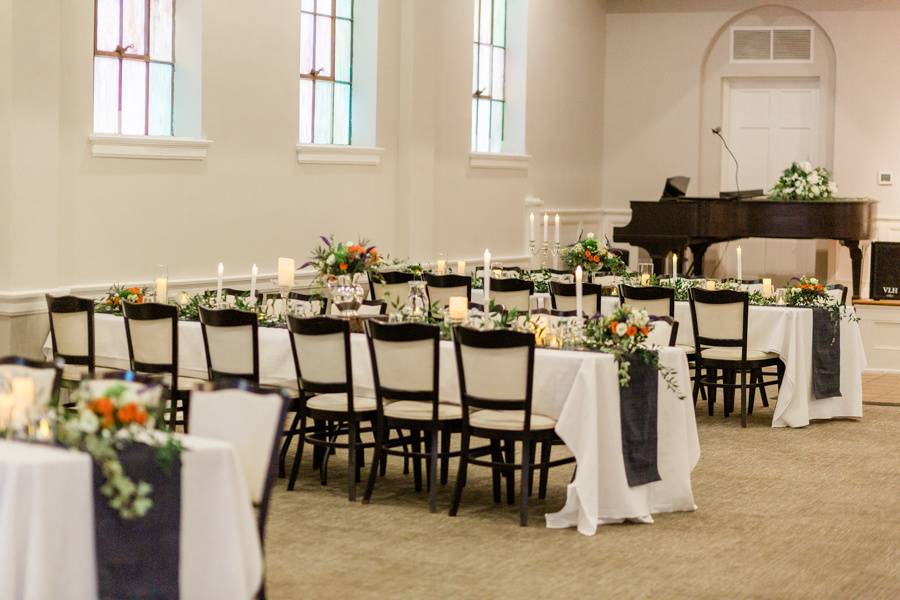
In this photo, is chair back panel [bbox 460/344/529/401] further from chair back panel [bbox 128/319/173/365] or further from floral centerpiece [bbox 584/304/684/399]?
chair back panel [bbox 128/319/173/365]

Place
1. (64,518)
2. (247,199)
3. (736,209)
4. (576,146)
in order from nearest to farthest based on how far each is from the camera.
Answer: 1. (64,518)
2. (247,199)
3. (736,209)
4. (576,146)

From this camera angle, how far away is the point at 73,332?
25.5 feet

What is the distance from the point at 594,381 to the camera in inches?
238

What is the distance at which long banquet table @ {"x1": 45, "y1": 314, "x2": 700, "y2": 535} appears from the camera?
238 inches

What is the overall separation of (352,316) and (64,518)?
3772 millimetres

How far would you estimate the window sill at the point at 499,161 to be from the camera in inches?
557

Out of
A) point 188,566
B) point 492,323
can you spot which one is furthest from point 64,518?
point 492,323

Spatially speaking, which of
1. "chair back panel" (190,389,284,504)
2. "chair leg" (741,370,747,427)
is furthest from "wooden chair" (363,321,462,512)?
"chair leg" (741,370,747,427)

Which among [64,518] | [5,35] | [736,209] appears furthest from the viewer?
[736,209]

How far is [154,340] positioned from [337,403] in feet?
4.02

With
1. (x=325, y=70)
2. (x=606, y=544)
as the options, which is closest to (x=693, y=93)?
(x=325, y=70)

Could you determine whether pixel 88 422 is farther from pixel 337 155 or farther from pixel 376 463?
pixel 337 155

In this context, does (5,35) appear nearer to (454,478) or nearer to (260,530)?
(454,478)

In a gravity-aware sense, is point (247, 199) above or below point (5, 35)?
below
